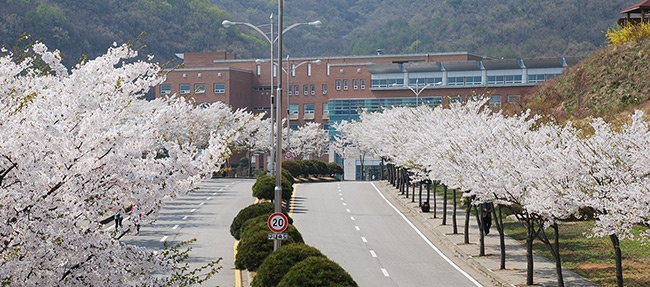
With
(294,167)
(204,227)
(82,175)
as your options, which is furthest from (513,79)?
(82,175)

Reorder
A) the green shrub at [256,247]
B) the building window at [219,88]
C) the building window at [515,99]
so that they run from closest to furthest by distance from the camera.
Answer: the green shrub at [256,247]
the building window at [515,99]
the building window at [219,88]

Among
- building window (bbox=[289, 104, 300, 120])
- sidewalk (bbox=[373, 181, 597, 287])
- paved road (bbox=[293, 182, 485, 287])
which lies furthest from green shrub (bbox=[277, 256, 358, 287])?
building window (bbox=[289, 104, 300, 120])

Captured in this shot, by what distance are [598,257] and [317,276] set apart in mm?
19204

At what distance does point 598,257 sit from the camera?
33.5 metres

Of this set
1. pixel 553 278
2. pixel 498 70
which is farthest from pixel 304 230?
pixel 498 70

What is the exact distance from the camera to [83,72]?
12.2 m

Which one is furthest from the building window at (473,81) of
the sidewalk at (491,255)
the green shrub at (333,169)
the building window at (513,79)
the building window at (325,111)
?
the sidewalk at (491,255)

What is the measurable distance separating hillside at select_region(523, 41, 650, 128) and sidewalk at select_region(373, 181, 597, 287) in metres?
19.0

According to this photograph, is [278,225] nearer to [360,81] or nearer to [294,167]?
[294,167]

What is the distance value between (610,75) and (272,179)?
3549 cm

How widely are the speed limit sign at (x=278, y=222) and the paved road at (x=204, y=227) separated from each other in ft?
9.82

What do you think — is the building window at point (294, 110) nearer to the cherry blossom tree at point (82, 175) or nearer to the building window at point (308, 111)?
the building window at point (308, 111)

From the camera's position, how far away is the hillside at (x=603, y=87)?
216 feet

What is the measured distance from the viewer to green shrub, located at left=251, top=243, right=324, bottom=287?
2025 centimetres
